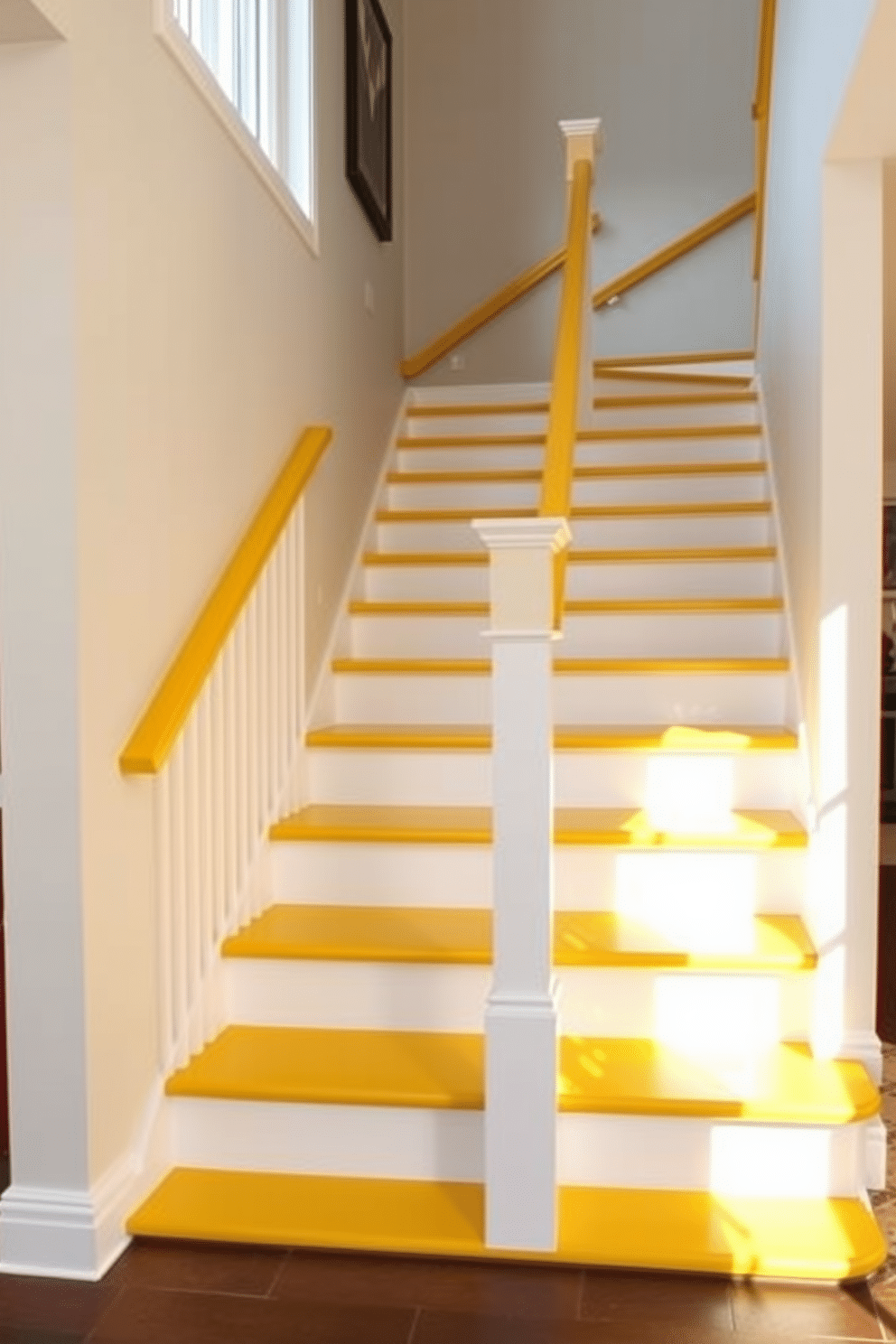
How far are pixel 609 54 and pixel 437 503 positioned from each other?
282cm

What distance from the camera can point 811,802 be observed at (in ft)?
9.38

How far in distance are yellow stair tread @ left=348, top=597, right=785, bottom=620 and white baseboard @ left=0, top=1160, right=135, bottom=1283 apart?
7.12 feet

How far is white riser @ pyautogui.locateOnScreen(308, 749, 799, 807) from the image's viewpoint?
127 inches

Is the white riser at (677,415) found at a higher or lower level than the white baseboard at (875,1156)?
higher

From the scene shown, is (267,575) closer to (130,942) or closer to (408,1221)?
(130,942)

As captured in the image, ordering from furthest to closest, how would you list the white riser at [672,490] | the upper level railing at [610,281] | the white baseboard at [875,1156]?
the upper level railing at [610,281] < the white riser at [672,490] < the white baseboard at [875,1156]

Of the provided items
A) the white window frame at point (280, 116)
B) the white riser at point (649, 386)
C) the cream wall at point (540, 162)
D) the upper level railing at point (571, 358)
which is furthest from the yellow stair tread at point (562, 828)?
the cream wall at point (540, 162)

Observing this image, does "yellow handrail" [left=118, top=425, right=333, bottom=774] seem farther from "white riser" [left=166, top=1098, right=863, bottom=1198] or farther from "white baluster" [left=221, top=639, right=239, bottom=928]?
"white riser" [left=166, top=1098, right=863, bottom=1198]

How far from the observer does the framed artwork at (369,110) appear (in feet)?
14.0

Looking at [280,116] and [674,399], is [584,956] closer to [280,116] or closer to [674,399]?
[280,116]

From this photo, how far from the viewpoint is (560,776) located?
10.8ft

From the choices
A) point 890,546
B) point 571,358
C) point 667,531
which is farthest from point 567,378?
point 890,546

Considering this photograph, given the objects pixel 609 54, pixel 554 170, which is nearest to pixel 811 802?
pixel 554 170

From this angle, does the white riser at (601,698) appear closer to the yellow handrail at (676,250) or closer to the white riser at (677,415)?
the white riser at (677,415)
